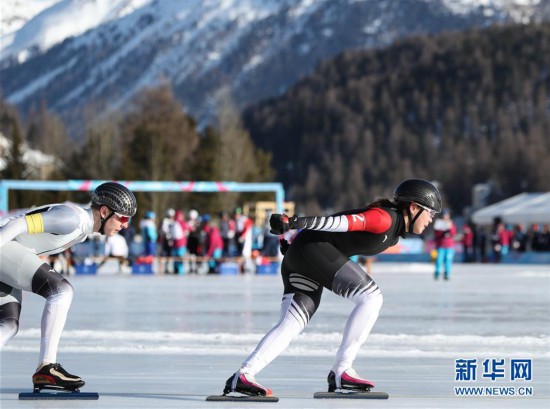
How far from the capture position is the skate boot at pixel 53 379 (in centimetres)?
648

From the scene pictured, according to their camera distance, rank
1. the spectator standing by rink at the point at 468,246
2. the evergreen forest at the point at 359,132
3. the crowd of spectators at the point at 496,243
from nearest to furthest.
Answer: the crowd of spectators at the point at 496,243 < the spectator standing by rink at the point at 468,246 < the evergreen forest at the point at 359,132

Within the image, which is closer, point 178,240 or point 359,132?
point 178,240

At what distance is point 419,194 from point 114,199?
5.39 feet

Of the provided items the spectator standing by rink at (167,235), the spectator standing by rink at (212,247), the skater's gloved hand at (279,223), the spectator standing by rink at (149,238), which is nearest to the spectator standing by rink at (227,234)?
the spectator standing by rink at (212,247)

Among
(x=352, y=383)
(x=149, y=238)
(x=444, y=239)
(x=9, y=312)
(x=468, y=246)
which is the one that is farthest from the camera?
(x=468, y=246)

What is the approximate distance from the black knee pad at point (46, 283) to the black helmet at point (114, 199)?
17.3 inches

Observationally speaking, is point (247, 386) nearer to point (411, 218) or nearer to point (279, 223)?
point (279, 223)

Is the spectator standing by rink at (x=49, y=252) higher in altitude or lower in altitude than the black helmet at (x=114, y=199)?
lower

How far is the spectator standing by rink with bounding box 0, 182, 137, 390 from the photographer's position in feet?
20.7

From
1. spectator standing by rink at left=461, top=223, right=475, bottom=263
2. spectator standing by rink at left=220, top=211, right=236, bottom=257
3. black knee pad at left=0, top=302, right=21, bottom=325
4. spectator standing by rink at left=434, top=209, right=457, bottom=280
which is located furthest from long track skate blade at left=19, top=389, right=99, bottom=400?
spectator standing by rink at left=461, top=223, right=475, bottom=263

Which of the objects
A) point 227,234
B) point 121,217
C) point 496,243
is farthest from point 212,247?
point 121,217

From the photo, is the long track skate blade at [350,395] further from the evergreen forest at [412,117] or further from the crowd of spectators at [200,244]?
the evergreen forest at [412,117]

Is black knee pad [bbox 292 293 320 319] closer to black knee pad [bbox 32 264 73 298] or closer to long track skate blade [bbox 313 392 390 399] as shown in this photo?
long track skate blade [bbox 313 392 390 399]

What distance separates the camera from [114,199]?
21.3 feet
